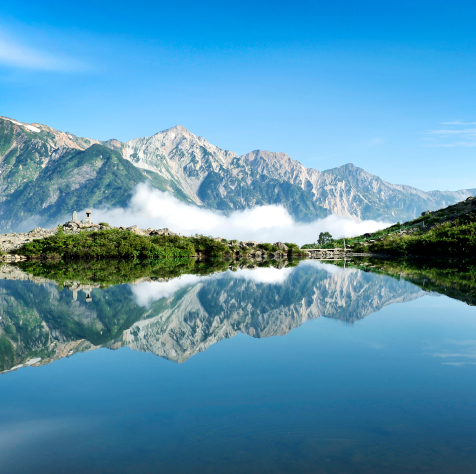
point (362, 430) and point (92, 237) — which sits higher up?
point (92, 237)

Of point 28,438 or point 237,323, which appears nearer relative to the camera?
point 28,438

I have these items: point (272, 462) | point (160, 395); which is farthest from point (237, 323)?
point (272, 462)

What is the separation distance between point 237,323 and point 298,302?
5566 mm

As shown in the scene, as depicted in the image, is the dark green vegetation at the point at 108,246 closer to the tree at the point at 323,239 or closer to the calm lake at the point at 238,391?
the tree at the point at 323,239

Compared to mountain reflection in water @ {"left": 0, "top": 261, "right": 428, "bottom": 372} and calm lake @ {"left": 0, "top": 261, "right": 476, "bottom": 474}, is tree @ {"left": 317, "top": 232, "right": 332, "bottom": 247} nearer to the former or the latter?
mountain reflection in water @ {"left": 0, "top": 261, "right": 428, "bottom": 372}

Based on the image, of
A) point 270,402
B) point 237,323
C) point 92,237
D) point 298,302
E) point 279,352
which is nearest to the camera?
point 270,402

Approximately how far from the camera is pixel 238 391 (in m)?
8.02

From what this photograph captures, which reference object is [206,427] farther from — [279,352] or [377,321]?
[377,321]

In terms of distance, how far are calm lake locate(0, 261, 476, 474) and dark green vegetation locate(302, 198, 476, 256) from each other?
56.4m

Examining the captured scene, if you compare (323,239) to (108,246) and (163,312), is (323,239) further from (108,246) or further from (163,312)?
Answer: (163,312)

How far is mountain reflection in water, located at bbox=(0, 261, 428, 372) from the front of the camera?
39.1ft

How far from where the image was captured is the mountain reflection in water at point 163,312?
39.1 ft

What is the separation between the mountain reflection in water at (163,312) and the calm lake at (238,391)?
0.11 metres

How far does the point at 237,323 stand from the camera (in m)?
14.9
